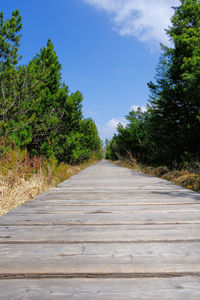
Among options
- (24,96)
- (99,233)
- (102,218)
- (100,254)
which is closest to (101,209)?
(102,218)

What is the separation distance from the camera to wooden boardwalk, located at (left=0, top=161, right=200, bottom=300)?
0.96 meters

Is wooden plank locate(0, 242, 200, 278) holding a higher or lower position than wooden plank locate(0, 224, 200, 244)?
lower

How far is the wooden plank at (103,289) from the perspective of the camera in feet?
2.99

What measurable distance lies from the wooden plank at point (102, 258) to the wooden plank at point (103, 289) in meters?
0.07

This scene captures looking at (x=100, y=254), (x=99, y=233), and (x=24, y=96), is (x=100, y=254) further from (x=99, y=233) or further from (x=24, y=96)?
(x=24, y=96)

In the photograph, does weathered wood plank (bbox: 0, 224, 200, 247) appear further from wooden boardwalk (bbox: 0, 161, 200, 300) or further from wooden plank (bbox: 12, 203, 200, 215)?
wooden plank (bbox: 12, 203, 200, 215)

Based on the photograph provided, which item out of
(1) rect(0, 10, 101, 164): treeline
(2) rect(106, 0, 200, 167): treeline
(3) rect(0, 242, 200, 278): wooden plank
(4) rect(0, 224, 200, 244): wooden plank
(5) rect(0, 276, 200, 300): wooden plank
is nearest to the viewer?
(5) rect(0, 276, 200, 300): wooden plank

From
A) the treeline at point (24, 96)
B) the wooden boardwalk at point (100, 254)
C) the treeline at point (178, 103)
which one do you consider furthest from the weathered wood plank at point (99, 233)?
the treeline at point (178, 103)

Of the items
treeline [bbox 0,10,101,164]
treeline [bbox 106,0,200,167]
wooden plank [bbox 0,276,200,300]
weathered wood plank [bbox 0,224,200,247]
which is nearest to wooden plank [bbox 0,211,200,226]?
weathered wood plank [bbox 0,224,200,247]

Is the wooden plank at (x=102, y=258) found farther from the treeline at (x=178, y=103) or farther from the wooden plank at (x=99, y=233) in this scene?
the treeline at (x=178, y=103)

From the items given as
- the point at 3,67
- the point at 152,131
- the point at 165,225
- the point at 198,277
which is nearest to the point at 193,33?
the point at 152,131

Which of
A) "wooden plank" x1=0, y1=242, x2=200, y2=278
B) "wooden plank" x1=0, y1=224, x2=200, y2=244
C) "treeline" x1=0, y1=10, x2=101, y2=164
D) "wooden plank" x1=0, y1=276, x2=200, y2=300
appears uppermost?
"treeline" x1=0, y1=10, x2=101, y2=164

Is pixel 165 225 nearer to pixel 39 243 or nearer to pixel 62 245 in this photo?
pixel 62 245

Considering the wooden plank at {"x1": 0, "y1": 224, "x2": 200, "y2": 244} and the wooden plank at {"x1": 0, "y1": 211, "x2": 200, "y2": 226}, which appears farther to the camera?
the wooden plank at {"x1": 0, "y1": 211, "x2": 200, "y2": 226}
